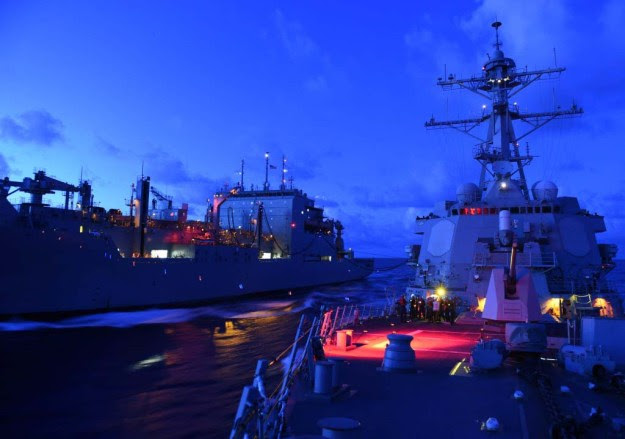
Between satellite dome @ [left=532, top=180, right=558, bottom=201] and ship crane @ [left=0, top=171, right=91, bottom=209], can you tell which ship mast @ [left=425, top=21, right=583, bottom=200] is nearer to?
satellite dome @ [left=532, top=180, right=558, bottom=201]

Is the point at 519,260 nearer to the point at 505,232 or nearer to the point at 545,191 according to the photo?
the point at 545,191

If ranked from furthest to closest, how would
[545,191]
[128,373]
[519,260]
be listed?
1. [545,191]
2. [519,260]
3. [128,373]

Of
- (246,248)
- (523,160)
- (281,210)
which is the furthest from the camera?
(281,210)

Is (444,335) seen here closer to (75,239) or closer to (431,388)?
(431,388)

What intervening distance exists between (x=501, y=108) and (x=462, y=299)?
1063 cm

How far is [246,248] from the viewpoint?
3662 cm

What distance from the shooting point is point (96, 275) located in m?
23.2

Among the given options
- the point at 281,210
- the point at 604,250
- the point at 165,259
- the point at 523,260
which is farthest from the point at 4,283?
the point at 281,210

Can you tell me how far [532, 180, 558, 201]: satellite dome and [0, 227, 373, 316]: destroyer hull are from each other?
2084cm

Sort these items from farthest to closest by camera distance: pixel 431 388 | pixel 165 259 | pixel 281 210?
pixel 281 210 → pixel 165 259 → pixel 431 388

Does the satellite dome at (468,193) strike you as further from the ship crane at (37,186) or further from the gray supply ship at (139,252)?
the ship crane at (37,186)

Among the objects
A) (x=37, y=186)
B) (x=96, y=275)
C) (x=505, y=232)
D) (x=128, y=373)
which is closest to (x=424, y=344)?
(x=505, y=232)

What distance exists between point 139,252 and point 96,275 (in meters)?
5.56

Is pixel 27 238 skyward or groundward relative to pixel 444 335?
skyward
